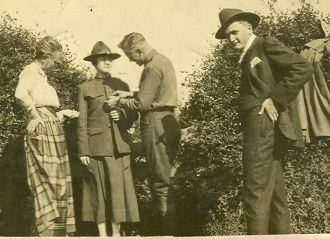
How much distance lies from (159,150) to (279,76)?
3.21 ft

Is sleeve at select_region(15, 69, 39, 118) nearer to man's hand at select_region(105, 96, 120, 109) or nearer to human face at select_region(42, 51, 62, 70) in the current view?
human face at select_region(42, 51, 62, 70)

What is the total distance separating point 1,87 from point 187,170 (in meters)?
1.63

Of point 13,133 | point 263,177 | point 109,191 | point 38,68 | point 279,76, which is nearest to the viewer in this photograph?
point 263,177

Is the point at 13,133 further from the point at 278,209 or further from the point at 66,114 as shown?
the point at 278,209

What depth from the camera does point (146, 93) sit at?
3.48 metres

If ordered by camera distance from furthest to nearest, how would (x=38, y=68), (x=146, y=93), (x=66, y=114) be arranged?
1. (x=66, y=114)
2. (x=38, y=68)
3. (x=146, y=93)

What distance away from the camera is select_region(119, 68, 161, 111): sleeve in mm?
3465

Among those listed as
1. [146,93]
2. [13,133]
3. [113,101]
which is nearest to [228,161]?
[146,93]

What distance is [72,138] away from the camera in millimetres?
4031

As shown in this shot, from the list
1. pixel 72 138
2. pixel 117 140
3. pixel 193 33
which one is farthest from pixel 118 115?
pixel 193 33

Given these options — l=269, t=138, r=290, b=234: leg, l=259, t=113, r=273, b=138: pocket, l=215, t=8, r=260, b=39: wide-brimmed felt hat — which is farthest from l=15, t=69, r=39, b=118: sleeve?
l=269, t=138, r=290, b=234: leg

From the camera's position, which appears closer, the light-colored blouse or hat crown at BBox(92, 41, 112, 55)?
the light-colored blouse

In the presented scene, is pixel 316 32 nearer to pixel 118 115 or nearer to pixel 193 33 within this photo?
pixel 193 33

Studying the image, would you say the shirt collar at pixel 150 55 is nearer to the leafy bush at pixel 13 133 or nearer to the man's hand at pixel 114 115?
the man's hand at pixel 114 115
